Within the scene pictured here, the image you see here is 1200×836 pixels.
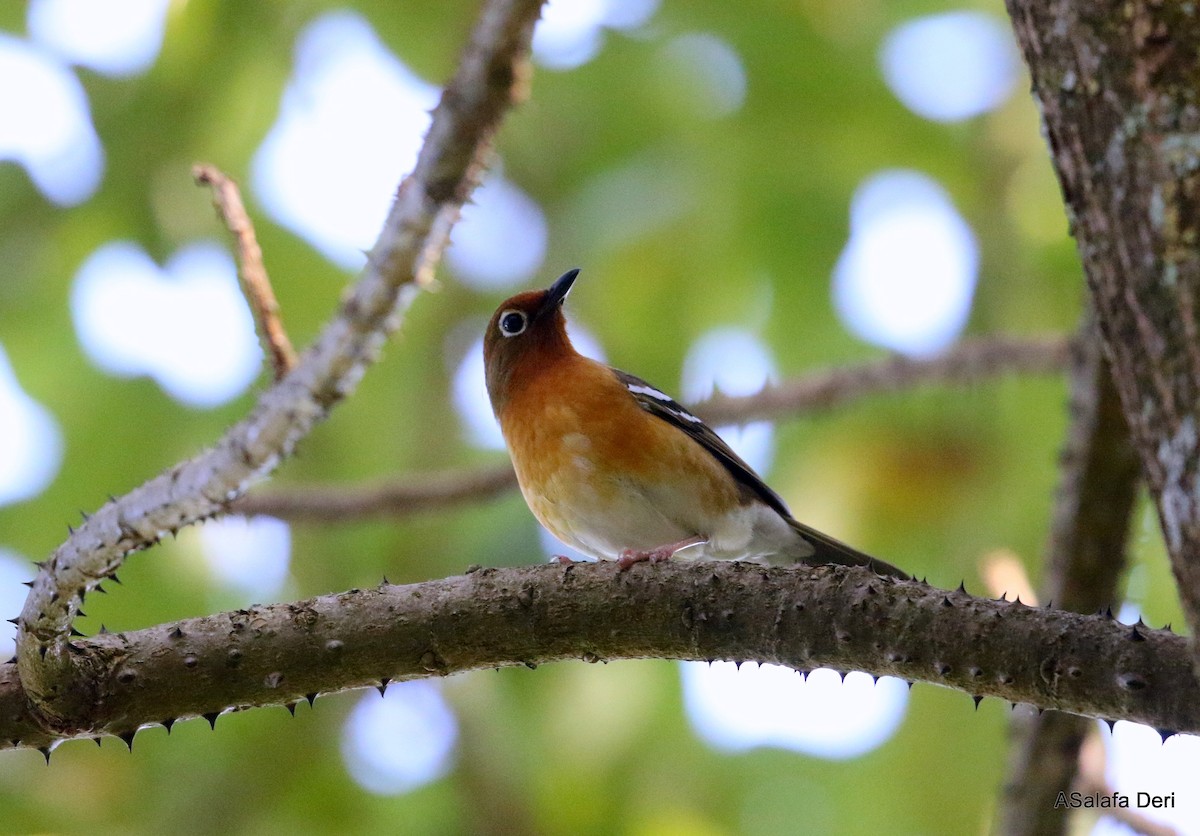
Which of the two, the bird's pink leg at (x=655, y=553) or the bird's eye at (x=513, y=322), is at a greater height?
the bird's eye at (x=513, y=322)

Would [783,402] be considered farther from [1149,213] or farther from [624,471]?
[1149,213]

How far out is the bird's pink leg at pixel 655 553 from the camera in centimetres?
414

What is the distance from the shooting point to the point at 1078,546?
5.75 m

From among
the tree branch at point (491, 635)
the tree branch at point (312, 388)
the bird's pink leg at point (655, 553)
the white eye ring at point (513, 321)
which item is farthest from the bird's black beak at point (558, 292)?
the tree branch at point (491, 635)

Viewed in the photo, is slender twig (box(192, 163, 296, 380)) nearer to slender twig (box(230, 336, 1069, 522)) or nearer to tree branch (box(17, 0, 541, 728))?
tree branch (box(17, 0, 541, 728))

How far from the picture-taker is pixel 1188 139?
2.29m

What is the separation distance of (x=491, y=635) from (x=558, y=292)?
3.62m

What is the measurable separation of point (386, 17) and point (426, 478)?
3160 millimetres

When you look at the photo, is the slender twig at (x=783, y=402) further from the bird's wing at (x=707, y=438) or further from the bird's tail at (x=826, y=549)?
the bird's tail at (x=826, y=549)

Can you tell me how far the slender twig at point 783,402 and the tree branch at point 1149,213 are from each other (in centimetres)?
406

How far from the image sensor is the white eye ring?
7359mm

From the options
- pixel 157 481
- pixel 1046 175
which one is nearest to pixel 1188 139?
pixel 157 481

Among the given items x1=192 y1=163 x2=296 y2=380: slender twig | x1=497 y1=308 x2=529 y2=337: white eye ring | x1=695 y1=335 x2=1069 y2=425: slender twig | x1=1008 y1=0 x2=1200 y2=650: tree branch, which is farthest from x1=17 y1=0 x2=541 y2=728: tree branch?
x1=497 y1=308 x2=529 y2=337: white eye ring

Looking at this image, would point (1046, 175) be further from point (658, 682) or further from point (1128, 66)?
point (1128, 66)
